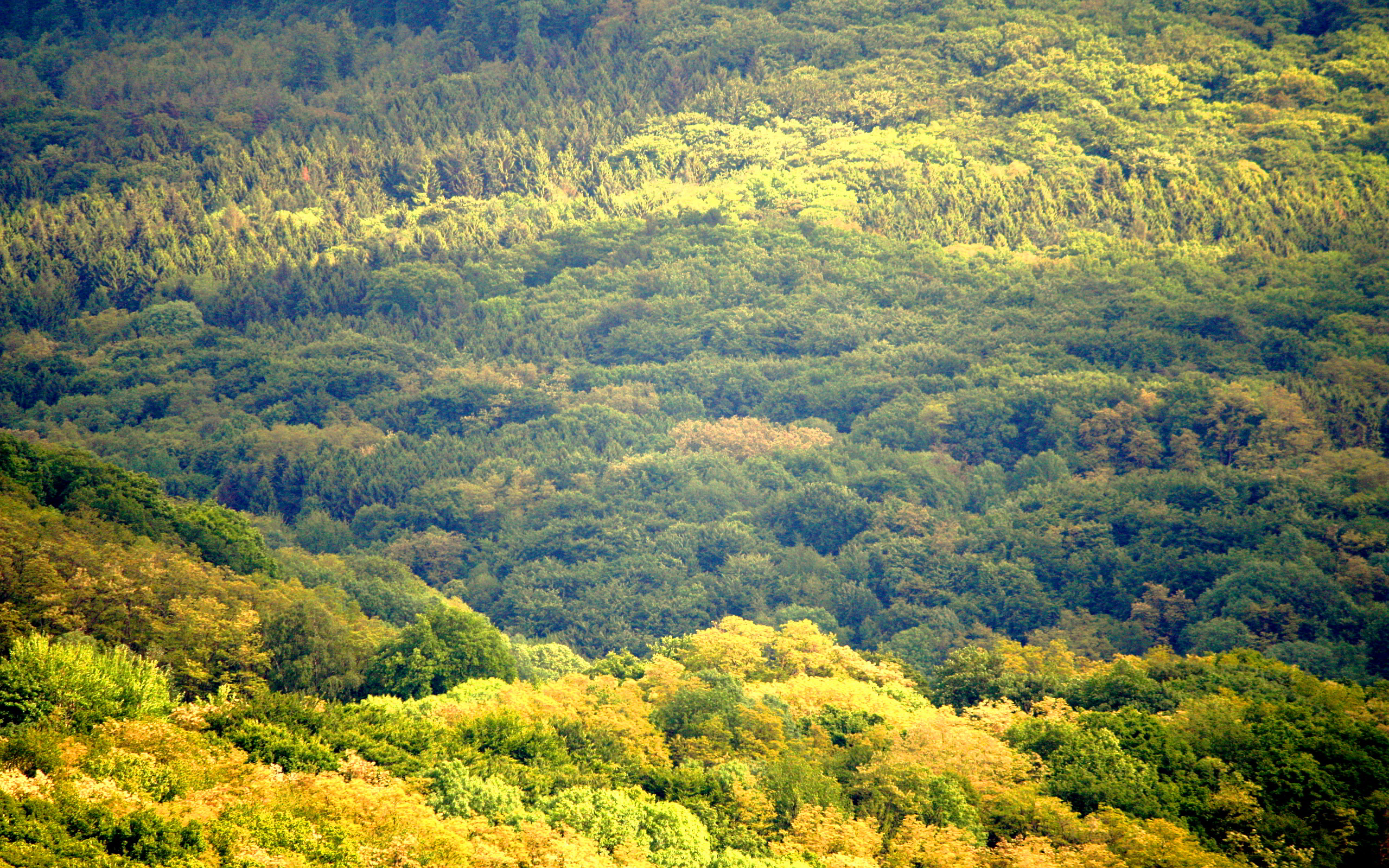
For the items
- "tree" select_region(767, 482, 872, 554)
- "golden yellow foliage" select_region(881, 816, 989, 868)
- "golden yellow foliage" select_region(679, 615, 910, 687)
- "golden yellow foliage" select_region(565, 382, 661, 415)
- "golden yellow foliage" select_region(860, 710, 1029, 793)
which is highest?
"golden yellow foliage" select_region(881, 816, 989, 868)

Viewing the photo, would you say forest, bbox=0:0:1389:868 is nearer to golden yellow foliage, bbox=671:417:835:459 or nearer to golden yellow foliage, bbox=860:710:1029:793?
golden yellow foliage, bbox=860:710:1029:793

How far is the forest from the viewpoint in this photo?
33312 mm

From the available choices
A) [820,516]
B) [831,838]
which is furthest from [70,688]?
[820,516]

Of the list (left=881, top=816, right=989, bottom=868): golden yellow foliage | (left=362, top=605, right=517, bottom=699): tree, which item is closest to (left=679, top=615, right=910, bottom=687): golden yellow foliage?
(left=362, top=605, right=517, bottom=699): tree

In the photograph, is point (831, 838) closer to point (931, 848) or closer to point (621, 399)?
point (931, 848)

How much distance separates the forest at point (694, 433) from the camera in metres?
33.3

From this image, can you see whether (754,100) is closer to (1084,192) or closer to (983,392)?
(1084,192)

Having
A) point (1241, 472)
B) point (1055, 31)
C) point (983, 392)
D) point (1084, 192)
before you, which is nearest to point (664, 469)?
point (983, 392)

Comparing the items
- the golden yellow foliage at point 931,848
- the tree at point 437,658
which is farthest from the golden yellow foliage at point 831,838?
the tree at point 437,658

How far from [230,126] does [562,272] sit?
4561 centimetres

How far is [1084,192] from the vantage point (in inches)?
5330

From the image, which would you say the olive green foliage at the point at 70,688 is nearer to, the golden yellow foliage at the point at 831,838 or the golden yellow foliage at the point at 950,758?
the golden yellow foliage at the point at 831,838

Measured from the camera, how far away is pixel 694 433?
113 metres

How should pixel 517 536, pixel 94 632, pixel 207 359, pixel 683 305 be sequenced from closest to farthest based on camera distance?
pixel 94 632 → pixel 517 536 → pixel 207 359 → pixel 683 305
